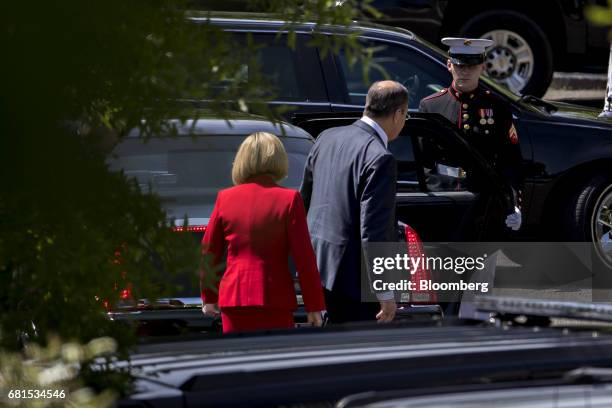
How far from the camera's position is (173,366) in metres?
3.24

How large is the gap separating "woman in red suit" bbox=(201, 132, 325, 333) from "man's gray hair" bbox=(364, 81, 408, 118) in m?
0.66

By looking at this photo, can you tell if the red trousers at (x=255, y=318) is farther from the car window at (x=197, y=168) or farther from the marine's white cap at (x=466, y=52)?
the marine's white cap at (x=466, y=52)

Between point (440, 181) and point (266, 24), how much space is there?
138cm

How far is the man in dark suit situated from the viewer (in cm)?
550

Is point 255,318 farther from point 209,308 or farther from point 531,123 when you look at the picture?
point 531,123

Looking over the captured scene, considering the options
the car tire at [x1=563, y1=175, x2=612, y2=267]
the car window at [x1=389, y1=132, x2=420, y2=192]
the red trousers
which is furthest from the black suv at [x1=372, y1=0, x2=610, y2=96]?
the red trousers

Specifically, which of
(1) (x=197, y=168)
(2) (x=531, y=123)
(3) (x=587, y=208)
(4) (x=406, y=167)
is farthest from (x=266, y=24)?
(3) (x=587, y=208)

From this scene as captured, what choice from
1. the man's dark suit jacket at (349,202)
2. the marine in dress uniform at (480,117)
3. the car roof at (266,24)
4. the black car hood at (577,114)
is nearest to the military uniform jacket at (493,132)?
the marine in dress uniform at (480,117)

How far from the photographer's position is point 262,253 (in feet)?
17.1

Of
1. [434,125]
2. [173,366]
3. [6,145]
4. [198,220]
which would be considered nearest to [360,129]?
[198,220]

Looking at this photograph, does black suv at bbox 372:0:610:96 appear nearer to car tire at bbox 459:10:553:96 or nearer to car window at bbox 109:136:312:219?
car tire at bbox 459:10:553:96

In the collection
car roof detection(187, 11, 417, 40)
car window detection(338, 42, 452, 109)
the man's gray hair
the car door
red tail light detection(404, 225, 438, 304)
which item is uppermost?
car roof detection(187, 11, 417, 40)

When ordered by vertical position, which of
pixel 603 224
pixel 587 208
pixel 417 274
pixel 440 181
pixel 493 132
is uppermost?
pixel 493 132

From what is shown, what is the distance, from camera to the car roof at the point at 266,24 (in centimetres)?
289
